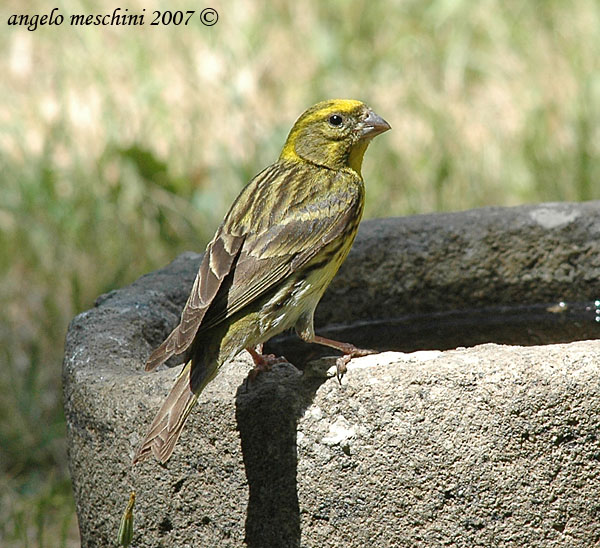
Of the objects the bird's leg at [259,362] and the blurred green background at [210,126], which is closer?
the bird's leg at [259,362]

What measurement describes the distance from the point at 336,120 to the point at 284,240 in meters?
0.70

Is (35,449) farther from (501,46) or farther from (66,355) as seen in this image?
(501,46)

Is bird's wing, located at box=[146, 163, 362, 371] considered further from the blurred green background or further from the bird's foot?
the blurred green background

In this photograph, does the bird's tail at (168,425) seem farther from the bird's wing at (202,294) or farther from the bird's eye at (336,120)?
the bird's eye at (336,120)

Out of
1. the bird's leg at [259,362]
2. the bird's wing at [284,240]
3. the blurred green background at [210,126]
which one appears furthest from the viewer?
the blurred green background at [210,126]

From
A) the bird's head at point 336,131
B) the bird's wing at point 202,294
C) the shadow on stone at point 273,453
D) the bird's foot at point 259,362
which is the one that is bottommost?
the shadow on stone at point 273,453

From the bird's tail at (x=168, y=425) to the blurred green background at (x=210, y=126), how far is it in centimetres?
193

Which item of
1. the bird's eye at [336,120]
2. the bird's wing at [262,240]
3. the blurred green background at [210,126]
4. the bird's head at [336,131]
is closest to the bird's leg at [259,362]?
the bird's wing at [262,240]

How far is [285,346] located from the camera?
390 cm

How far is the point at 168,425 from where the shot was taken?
104 inches

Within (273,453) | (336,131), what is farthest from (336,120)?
(273,453)

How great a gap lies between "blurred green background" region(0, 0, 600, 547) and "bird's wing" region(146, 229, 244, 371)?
1.81 meters

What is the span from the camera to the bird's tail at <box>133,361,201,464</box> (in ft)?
8.59

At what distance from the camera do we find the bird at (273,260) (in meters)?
2.78
